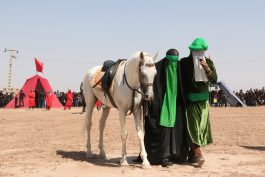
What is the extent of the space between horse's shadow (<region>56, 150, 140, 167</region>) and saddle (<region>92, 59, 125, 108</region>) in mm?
1151

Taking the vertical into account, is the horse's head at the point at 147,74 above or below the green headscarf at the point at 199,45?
below

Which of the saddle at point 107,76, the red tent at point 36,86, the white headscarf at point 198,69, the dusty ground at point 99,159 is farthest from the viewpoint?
the red tent at point 36,86

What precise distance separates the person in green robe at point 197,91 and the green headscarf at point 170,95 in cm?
27

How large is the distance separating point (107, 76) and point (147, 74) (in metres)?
1.38

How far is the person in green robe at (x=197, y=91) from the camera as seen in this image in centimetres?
761

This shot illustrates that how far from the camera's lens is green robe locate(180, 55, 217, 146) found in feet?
25.1

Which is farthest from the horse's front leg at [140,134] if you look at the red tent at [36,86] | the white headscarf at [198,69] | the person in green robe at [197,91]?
the red tent at [36,86]

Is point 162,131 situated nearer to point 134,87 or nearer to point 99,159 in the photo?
point 134,87

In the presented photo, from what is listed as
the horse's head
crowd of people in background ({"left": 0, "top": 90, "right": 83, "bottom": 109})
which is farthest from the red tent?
the horse's head

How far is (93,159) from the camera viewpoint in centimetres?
860

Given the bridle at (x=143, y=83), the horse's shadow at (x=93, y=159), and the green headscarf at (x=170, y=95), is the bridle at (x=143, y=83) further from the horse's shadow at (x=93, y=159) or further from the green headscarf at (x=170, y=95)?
the horse's shadow at (x=93, y=159)

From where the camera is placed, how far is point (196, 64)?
764 centimetres

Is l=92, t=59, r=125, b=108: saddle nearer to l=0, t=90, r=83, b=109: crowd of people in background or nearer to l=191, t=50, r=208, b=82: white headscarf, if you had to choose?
l=191, t=50, r=208, b=82: white headscarf

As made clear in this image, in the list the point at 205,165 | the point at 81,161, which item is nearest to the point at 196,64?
the point at 205,165
